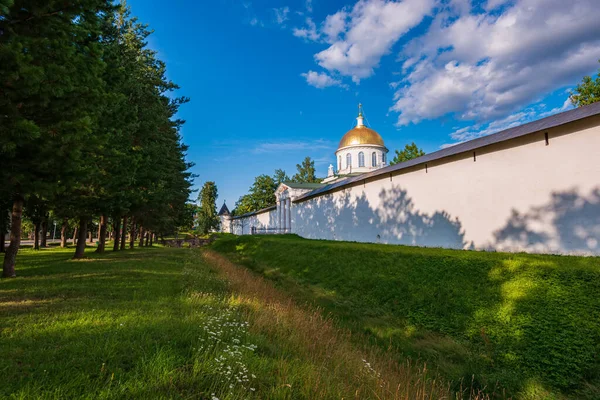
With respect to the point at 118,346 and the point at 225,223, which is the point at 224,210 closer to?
the point at 225,223

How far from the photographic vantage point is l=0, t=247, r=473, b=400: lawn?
316 cm

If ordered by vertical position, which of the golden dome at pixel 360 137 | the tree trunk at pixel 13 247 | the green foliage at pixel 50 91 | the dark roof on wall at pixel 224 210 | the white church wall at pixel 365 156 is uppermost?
the golden dome at pixel 360 137

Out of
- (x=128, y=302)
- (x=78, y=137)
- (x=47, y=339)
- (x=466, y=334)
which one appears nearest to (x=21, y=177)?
(x=78, y=137)

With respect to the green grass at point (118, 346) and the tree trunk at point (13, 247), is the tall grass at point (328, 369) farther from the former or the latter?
the tree trunk at point (13, 247)

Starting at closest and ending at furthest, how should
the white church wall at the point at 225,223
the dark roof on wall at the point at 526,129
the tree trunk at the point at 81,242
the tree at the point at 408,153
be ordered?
the dark roof on wall at the point at 526,129 → the tree trunk at the point at 81,242 → the tree at the point at 408,153 → the white church wall at the point at 225,223

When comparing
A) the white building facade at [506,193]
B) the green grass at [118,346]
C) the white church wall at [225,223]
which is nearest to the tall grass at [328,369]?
the green grass at [118,346]

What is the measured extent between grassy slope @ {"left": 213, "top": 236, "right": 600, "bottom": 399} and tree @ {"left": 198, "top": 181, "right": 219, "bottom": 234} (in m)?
70.3

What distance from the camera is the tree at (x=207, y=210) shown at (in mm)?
78625

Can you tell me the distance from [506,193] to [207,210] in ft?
243

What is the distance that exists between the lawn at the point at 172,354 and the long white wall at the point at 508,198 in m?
7.63

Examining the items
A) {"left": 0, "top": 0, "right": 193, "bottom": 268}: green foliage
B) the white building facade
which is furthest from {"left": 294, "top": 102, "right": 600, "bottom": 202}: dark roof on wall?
{"left": 0, "top": 0, "right": 193, "bottom": 268}: green foliage

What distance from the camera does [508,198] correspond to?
11906 millimetres

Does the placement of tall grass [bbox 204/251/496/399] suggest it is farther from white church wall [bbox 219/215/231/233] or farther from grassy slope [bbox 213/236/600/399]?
white church wall [bbox 219/215/231/233]

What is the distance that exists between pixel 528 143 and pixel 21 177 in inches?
604
